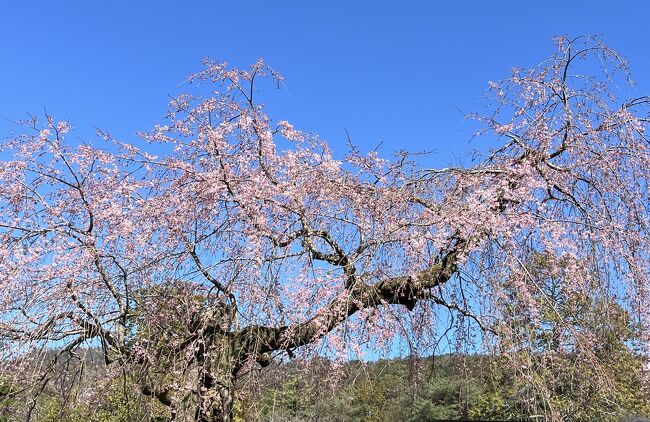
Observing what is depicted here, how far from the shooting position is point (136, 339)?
436 cm

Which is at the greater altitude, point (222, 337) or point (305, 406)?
point (222, 337)

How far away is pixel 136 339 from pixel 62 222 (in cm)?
107

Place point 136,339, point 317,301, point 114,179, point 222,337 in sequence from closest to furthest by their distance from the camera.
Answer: point 317,301
point 222,337
point 136,339
point 114,179

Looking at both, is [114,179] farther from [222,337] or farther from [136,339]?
[222,337]

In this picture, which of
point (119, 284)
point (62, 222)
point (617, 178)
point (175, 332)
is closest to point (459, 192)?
point (617, 178)

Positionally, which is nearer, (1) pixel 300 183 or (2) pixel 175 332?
(2) pixel 175 332

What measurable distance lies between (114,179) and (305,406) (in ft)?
7.82

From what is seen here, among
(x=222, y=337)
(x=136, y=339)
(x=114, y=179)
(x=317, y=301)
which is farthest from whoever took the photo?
(x=114, y=179)

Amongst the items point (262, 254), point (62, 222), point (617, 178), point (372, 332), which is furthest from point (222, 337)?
point (617, 178)

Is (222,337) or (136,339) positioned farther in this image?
(136,339)

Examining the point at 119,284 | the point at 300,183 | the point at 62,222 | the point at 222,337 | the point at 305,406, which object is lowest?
the point at 305,406

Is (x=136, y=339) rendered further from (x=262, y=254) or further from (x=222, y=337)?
(x=262, y=254)

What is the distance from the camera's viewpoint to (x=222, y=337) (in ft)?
13.3

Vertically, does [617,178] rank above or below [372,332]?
above
